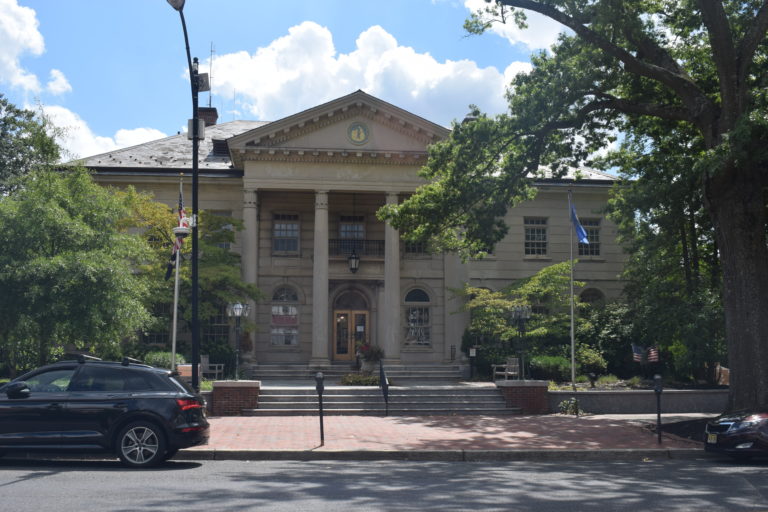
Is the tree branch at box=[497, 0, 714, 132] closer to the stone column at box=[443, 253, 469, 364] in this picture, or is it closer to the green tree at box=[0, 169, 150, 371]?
the green tree at box=[0, 169, 150, 371]

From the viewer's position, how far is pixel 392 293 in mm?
29859

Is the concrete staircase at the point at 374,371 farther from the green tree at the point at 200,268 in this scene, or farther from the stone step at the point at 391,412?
the stone step at the point at 391,412

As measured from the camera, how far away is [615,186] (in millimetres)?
27031

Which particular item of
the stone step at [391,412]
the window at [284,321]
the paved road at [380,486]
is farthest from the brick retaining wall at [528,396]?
the window at [284,321]

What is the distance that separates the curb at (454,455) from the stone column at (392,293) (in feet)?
52.9

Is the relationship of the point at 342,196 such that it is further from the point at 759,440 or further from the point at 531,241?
the point at 759,440

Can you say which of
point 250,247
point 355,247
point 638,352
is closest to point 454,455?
point 638,352

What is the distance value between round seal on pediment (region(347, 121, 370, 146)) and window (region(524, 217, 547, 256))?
348 inches

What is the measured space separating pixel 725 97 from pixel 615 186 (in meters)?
11.9

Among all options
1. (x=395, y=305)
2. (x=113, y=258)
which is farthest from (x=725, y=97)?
(x=395, y=305)

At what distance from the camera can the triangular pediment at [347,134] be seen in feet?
97.2

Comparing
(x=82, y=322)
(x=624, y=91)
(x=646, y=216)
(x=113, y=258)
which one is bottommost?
(x=82, y=322)

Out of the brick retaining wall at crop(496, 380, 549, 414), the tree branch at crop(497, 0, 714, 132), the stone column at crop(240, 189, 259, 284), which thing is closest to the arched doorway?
the stone column at crop(240, 189, 259, 284)

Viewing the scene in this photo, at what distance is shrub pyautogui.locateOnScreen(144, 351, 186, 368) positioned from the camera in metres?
25.1
